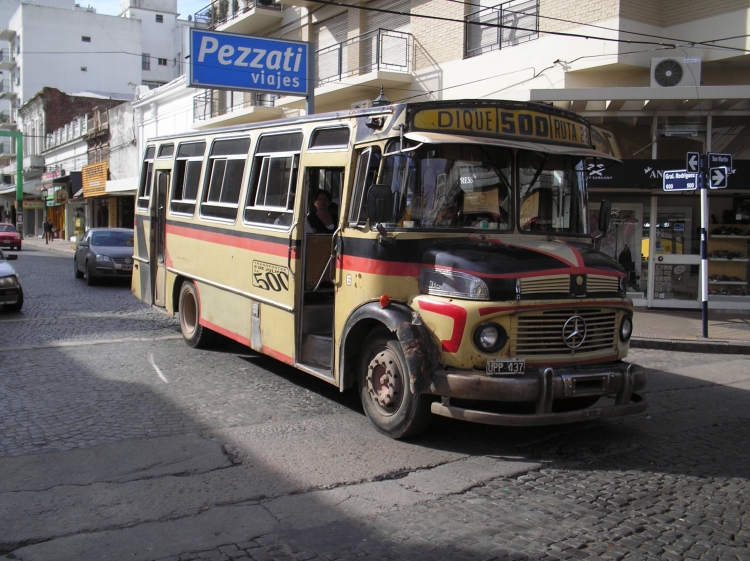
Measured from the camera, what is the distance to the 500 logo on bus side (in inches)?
296

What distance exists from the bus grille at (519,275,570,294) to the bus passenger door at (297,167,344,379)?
202cm

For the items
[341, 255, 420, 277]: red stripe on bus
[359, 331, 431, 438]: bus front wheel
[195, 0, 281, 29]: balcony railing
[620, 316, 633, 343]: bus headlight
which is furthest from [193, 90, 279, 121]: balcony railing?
[620, 316, 633, 343]: bus headlight

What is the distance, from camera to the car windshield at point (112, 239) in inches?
749

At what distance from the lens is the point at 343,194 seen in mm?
6715

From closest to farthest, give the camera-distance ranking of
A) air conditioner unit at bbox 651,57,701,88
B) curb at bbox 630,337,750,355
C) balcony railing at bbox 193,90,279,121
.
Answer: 1. curb at bbox 630,337,750,355
2. air conditioner unit at bbox 651,57,701,88
3. balcony railing at bbox 193,90,279,121

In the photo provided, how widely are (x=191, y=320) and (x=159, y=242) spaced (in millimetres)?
1749

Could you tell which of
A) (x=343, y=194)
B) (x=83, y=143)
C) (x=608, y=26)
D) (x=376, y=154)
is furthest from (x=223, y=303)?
(x=83, y=143)

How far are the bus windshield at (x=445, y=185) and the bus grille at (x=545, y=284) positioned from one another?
81 centimetres

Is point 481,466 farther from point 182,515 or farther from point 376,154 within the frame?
point 376,154

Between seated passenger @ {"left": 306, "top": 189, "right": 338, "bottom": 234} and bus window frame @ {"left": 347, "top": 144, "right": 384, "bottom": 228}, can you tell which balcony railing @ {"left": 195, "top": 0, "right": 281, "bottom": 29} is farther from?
bus window frame @ {"left": 347, "top": 144, "right": 384, "bottom": 228}

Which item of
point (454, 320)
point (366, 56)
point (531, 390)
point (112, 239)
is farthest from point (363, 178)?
point (112, 239)

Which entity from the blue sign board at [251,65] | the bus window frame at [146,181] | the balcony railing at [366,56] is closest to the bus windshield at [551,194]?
the bus window frame at [146,181]

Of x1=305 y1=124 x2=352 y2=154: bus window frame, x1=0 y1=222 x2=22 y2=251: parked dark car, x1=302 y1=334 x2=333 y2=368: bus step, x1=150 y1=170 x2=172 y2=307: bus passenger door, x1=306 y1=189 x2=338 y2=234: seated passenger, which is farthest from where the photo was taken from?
x1=0 y1=222 x2=22 y2=251: parked dark car

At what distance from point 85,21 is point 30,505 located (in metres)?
64.1
